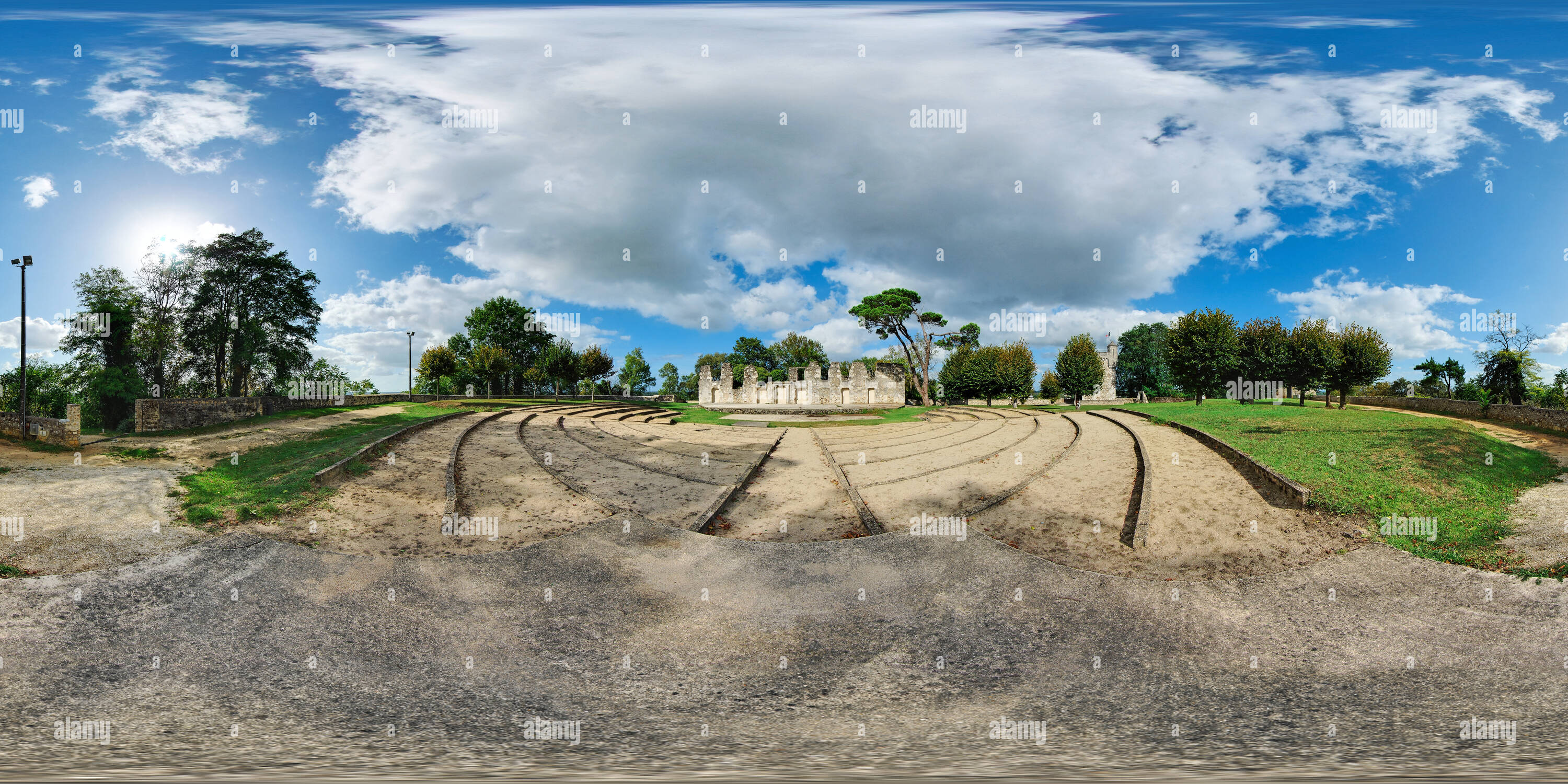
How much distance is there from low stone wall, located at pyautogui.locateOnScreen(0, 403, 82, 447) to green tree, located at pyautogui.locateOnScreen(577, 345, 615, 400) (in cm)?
3223

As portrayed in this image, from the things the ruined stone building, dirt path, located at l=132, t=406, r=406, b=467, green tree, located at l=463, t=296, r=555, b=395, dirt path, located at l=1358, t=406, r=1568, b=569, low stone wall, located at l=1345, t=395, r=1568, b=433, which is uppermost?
green tree, located at l=463, t=296, r=555, b=395

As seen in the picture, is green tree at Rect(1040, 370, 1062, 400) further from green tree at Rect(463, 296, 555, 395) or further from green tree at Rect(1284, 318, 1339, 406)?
green tree at Rect(463, 296, 555, 395)

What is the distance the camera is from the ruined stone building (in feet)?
157

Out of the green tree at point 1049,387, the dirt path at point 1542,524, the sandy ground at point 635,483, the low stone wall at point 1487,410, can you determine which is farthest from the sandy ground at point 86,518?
the green tree at point 1049,387

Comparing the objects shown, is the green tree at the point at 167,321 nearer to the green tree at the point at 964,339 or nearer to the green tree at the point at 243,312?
the green tree at the point at 243,312

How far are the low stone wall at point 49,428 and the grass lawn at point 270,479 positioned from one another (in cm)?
604

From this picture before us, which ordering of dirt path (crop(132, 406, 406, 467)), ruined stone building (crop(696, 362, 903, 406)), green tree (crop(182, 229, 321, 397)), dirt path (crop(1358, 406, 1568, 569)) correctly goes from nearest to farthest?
1. dirt path (crop(1358, 406, 1568, 569))
2. dirt path (crop(132, 406, 406, 467))
3. green tree (crop(182, 229, 321, 397))
4. ruined stone building (crop(696, 362, 903, 406))

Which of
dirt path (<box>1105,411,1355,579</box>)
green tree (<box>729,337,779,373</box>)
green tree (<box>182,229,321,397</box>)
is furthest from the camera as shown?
green tree (<box>729,337,779,373</box>)

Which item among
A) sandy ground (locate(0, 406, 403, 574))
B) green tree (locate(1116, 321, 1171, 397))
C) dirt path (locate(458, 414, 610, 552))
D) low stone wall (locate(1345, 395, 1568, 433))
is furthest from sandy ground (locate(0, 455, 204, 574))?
green tree (locate(1116, 321, 1171, 397))

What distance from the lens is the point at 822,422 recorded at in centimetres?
2944

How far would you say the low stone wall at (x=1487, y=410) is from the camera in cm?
1703

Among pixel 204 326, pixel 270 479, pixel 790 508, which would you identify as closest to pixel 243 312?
pixel 204 326

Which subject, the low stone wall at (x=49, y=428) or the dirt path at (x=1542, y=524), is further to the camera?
the low stone wall at (x=49, y=428)

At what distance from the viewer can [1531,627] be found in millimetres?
6215
